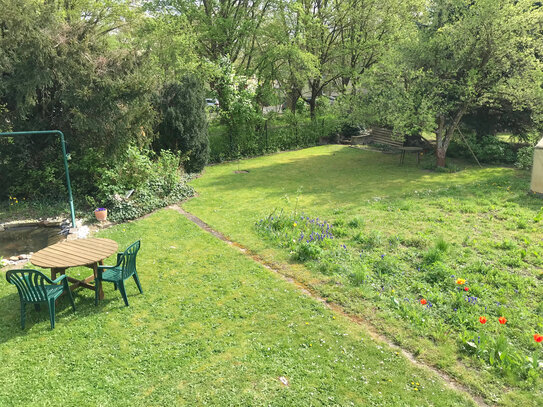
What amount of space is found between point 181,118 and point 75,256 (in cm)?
952

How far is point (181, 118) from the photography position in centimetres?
1414

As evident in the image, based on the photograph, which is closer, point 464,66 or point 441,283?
point 441,283

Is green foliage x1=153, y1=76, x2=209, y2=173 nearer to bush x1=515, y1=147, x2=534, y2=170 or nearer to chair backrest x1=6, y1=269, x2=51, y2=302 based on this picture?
chair backrest x1=6, y1=269, x2=51, y2=302

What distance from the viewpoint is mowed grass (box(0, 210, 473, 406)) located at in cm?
387

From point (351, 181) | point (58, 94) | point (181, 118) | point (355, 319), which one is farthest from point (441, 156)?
point (58, 94)

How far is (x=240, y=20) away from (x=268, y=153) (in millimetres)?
7976

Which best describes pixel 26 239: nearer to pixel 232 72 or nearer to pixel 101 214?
pixel 101 214

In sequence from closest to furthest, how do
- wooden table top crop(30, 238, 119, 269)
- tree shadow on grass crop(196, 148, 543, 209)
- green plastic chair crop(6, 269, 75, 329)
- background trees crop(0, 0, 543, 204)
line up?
1. green plastic chair crop(6, 269, 75, 329)
2. wooden table top crop(30, 238, 119, 269)
3. background trees crop(0, 0, 543, 204)
4. tree shadow on grass crop(196, 148, 543, 209)

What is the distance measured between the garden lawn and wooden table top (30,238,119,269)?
2.99 meters

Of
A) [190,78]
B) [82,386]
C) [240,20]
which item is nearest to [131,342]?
[82,386]

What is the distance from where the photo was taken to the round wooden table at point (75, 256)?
5.38m

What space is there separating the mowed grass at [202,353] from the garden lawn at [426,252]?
59 centimetres

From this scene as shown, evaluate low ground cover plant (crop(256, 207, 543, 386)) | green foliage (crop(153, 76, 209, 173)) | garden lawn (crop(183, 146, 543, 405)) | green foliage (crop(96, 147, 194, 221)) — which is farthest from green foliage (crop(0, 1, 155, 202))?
low ground cover plant (crop(256, 207, 543, 386))

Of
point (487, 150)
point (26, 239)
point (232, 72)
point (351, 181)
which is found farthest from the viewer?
point (232, 72)
